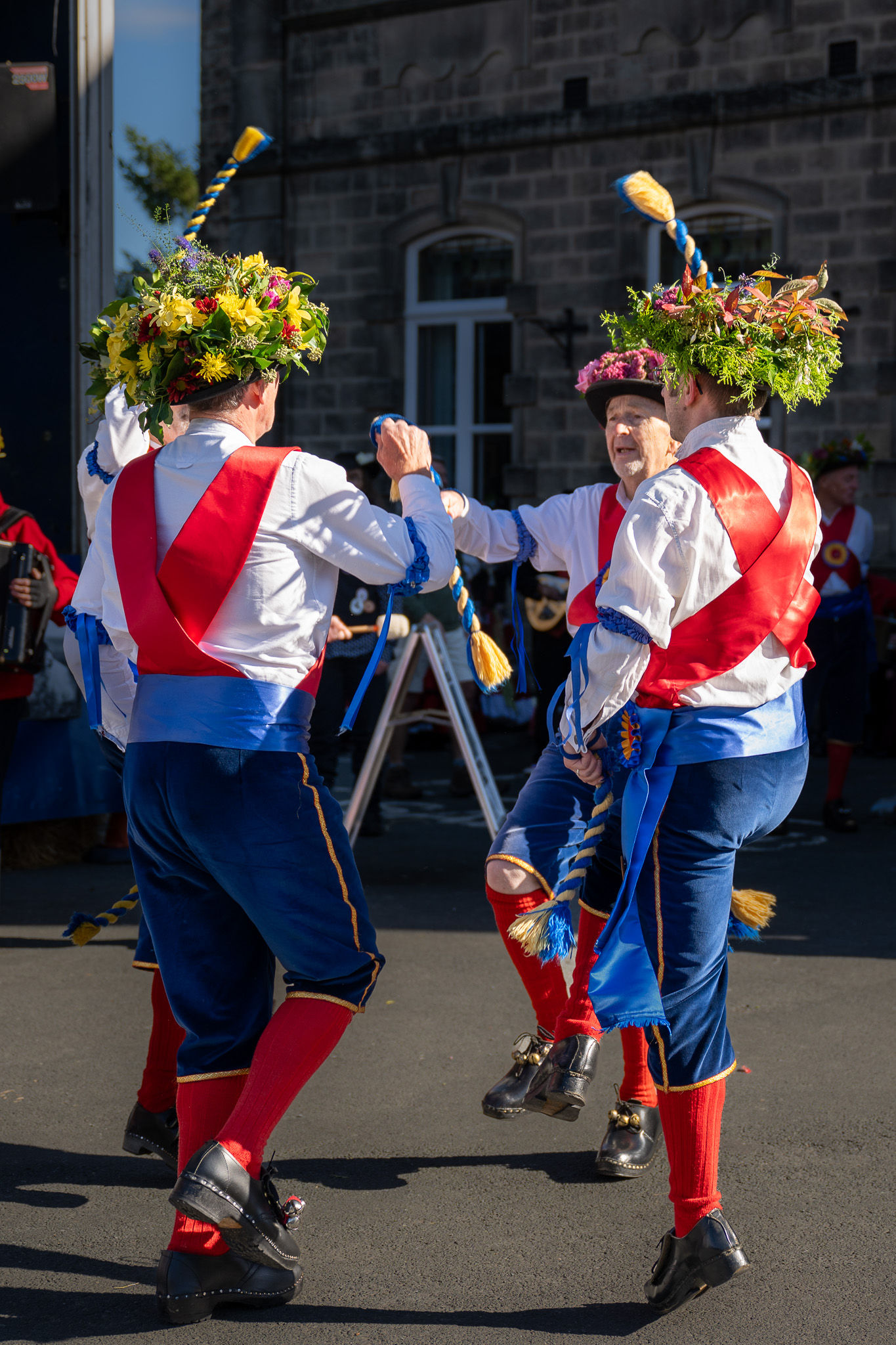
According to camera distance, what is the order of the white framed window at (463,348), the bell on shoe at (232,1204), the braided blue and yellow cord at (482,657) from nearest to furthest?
1. the bell on shoe at (232,1204)
2. the braided blue and yellow cord at (482,657)
3. the white framed window at (463,348)

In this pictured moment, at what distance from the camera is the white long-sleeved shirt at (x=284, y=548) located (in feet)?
9.16

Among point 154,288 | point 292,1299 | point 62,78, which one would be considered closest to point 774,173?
point 62,78

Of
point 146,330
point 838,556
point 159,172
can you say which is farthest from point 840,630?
point 159,172

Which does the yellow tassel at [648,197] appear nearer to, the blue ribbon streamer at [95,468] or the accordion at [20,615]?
the blue ribbon streamer at [95,468]

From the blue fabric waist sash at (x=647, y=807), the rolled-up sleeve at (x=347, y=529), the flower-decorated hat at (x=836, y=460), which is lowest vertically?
the blue fabric waist sash at (x=647, y=807)

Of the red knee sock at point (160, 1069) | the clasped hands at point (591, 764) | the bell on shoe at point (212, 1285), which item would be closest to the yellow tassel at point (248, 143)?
the clasped hands at point (591, 764)

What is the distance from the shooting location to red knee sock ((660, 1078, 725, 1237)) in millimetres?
2812

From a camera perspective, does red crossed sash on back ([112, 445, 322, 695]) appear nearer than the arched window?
Yes

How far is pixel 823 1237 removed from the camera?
312 centimetres

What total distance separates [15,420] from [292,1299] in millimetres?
6172

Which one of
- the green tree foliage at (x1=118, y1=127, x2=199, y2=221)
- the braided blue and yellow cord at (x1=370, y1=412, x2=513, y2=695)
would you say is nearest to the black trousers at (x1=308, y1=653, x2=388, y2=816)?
the braided blue and yellow cord at (x1=370, y1=412, x2=513, y2=695)

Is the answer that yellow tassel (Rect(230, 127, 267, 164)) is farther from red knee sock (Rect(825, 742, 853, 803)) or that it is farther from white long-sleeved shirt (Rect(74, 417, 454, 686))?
red knee sock (Rect(825, 742, 853, 803))

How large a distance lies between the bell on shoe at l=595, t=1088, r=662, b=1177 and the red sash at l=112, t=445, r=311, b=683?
1571mm

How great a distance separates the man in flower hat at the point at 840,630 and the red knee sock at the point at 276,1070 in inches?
219
